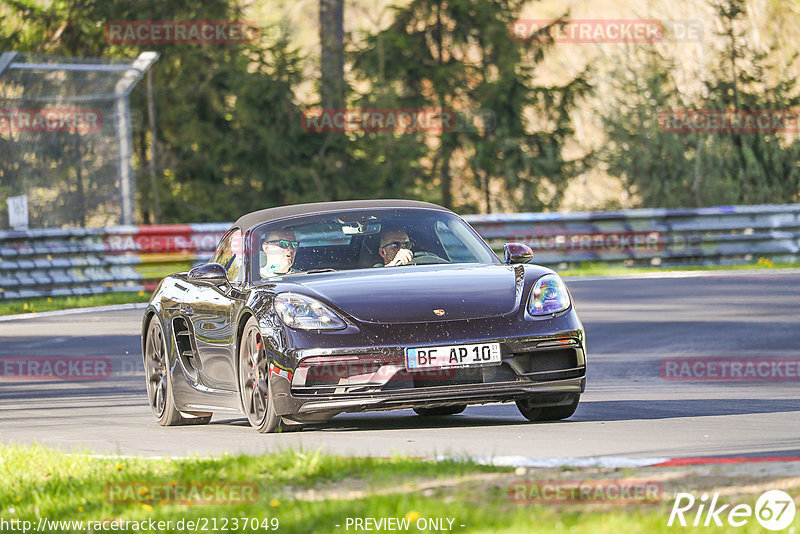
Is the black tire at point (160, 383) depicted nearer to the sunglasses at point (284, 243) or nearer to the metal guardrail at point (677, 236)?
the sunglasses at point (284, 243)

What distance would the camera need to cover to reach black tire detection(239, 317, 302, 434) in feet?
28.0

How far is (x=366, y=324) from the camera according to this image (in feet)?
27.3

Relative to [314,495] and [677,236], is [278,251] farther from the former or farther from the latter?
[677,236]

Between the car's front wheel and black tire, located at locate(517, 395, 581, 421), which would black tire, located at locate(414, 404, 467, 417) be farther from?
the car's front wheel

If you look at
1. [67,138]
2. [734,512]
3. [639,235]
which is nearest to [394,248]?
[734,512]

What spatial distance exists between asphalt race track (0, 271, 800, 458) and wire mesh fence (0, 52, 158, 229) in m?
3.17

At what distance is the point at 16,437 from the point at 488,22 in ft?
83.3

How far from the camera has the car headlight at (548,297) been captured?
28.3ft

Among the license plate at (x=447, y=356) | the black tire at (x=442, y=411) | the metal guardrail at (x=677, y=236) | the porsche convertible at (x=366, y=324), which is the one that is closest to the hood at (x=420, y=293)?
the porsche convertible at (x=366, y=324)

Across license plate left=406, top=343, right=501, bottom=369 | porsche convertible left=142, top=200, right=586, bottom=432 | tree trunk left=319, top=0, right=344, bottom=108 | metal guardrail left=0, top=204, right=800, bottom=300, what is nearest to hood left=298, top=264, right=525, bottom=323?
porsche convertible left=142, top=200, right=586, bottom=432

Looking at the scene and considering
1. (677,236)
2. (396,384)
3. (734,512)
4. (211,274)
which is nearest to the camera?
(734,512)

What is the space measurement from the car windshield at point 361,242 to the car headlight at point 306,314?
777mm

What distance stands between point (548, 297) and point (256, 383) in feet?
5.64

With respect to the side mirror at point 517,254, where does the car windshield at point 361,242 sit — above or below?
above
